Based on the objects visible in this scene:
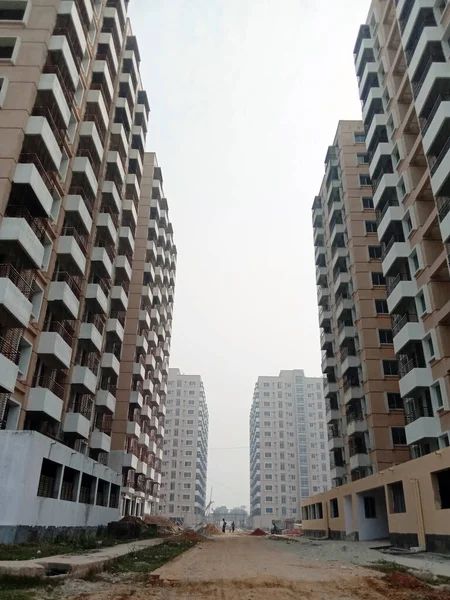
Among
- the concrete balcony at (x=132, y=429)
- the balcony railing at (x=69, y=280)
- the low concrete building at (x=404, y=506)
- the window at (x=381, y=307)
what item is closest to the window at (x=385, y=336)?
the window at (x=381, y=307)

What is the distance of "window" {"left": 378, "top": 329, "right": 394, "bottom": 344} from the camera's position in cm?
4500

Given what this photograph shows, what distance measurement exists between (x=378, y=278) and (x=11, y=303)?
36361mm

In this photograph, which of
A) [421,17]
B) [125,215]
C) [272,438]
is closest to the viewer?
[421,17]

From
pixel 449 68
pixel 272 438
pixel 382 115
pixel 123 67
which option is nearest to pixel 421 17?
Answer: pixel 449 68

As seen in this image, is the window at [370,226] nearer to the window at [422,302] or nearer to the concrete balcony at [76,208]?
the window at [422,302]

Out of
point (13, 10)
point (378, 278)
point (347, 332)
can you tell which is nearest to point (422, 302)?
point (378, 278)

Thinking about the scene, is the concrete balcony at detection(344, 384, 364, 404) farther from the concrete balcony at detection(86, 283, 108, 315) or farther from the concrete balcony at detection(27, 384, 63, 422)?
the concrete balcony at detection(27, 384, 63, 422)

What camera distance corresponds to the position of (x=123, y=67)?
48.2 metres

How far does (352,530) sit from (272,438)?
343 ft

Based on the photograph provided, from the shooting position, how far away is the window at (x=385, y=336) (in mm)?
45000

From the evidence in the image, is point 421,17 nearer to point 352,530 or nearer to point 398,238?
point 398,238

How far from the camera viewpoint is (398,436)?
41.1m

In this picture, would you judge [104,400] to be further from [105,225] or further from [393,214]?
[393,214]

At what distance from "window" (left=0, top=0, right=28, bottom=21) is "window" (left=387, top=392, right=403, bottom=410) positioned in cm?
4030
